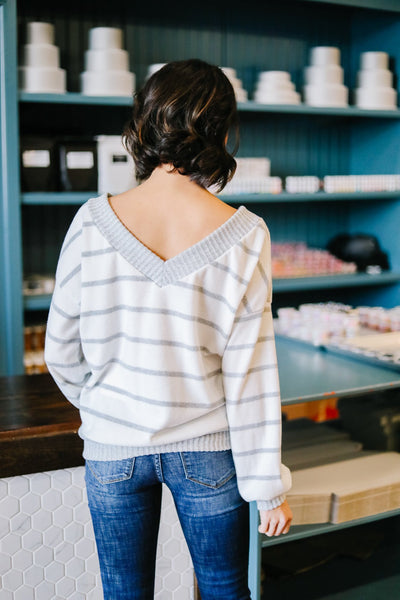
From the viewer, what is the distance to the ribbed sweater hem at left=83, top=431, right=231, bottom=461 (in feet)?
3.87

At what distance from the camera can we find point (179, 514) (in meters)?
1.24

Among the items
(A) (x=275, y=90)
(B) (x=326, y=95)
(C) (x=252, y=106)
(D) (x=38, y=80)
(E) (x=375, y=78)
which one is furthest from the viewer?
(E) (x=375, y=78)

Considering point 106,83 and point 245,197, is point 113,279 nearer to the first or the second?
point 106,83

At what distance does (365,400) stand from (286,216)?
179 cm

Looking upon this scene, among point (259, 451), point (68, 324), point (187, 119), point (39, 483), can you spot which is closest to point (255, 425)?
point (259, 451)

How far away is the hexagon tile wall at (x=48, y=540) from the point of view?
5.30ft

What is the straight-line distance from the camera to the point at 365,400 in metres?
2.83

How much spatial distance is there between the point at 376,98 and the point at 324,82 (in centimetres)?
34

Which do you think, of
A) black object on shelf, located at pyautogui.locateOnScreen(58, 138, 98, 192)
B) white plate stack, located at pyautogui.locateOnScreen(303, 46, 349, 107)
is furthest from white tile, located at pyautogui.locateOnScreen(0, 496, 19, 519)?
white plate stack, located at pyautogui.locateOnScreen(303, 46, 349, 107)

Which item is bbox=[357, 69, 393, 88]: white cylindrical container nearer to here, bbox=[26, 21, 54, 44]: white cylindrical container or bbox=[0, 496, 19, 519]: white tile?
bbox=[26, 21, 54, 44]: white cylindrical container

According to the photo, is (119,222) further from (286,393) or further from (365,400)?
(365,400)

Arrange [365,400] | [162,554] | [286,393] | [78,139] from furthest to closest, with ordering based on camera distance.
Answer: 1. [78,139]
2. [365,400]
3. [286,393]
4. [162,554]

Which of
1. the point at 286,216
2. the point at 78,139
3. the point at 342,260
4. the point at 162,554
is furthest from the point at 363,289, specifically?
the point at 162,554

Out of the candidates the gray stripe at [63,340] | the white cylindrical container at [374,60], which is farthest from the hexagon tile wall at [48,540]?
the white cylindrical container at [374,60]
